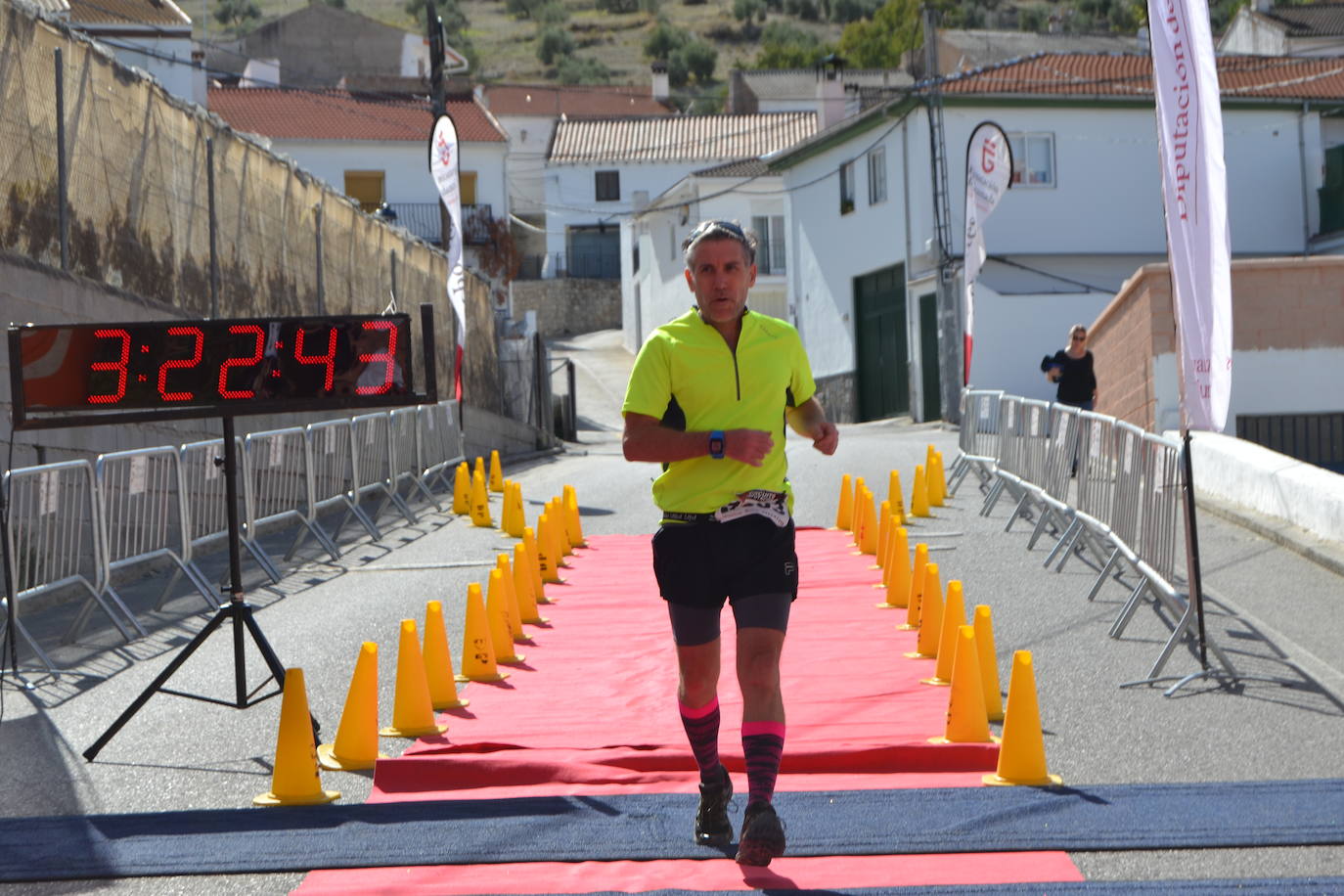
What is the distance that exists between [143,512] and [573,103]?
7541cm

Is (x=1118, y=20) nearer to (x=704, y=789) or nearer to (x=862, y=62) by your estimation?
(x=862, y=62)

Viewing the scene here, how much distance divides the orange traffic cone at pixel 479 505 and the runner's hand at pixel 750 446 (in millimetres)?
12343

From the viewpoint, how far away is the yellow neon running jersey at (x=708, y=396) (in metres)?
5.33

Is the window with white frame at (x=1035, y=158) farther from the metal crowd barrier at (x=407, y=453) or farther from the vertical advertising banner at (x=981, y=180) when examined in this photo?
the metal crowd barrier at (x=407, y=453)

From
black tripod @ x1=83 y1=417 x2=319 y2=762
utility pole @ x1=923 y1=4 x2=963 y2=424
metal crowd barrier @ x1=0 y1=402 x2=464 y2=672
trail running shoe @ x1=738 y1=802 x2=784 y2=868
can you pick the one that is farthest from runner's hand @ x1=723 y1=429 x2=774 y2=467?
utility pole @ x1=923 y1=4 x2=963 y2=424

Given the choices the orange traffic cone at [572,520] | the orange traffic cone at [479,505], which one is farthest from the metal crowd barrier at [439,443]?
the orange traffic cone at [572,520]

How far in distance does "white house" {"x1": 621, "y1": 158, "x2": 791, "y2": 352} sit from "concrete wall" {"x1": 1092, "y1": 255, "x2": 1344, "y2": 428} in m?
29.7

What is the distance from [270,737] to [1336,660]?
5.75 meters

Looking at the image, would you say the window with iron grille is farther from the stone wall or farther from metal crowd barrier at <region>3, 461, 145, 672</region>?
metal crowd barrier at <region>3, 461, 145, 672</region>

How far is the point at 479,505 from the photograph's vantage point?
57.6 ft

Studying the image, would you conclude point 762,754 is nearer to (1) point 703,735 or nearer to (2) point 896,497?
(1) point 703,735

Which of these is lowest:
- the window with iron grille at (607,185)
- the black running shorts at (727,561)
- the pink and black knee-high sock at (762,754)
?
the pink and black knee-high sock at (762,754)

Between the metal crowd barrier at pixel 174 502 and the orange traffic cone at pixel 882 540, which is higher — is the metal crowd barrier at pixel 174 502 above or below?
above

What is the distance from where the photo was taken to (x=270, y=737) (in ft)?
25.1
